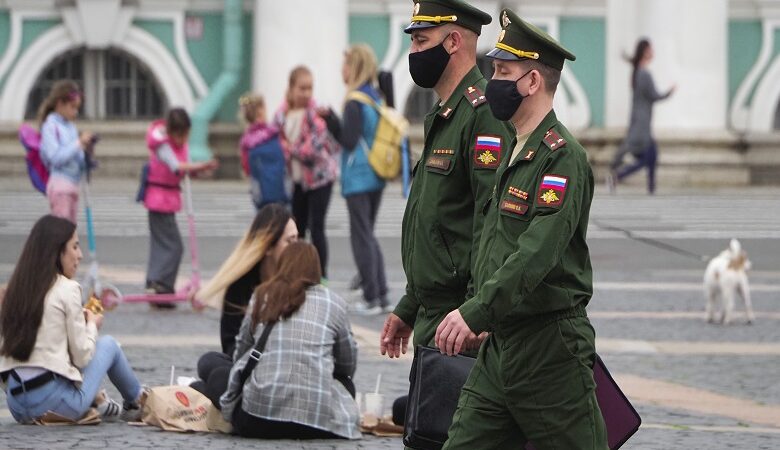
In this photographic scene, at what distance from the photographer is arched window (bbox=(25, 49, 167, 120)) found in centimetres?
2523

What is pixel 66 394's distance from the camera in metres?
7.55

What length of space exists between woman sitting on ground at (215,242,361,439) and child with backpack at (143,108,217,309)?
4.61m

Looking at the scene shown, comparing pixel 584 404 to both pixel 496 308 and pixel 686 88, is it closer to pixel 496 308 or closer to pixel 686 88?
pixel 496 308

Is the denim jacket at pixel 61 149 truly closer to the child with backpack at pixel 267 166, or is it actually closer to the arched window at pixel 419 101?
the child with backpack at pixel 267 166

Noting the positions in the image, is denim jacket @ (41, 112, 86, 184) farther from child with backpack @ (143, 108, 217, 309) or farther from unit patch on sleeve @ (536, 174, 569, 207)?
unit patch on sleeve @ (536, 174, 569, 207)

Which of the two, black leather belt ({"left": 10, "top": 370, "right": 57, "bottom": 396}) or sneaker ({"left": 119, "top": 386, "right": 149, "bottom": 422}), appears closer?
black leather belt ({"left": 10, "top": 370, "right": 57, "bottom": 396})

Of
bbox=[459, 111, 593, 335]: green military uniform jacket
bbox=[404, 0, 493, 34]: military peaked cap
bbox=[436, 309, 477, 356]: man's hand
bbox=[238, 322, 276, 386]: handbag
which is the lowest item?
bbox=[238, 322, 276, 386]: handbag

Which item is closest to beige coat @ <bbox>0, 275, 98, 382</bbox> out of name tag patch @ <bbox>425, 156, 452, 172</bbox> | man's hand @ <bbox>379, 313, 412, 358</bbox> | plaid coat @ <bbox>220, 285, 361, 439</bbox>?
plaid coat @ <bbox>220, 285, 361, 439</bbox>

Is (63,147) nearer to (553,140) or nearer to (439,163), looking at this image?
(439,163)

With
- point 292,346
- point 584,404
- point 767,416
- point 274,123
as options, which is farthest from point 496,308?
point 274,123

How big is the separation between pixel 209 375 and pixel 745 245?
9.59 m

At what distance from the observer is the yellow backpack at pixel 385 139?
37.5 feet

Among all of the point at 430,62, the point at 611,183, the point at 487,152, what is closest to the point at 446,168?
the point at 487,152

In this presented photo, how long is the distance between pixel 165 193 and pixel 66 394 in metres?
4.69
